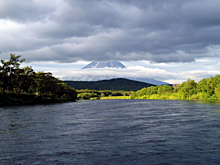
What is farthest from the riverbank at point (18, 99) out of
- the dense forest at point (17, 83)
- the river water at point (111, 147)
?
the river water at point (111, 147)

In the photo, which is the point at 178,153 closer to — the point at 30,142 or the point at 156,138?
the point at 156,138

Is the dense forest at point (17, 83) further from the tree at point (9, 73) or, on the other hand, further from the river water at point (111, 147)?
the river water at point (111, 147)

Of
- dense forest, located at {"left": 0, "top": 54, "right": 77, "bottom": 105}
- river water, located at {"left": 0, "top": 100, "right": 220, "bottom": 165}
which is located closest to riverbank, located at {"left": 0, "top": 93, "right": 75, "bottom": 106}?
dense forest, located at {"left": 0, "top": 54, "right": 77, "bottom": 105}

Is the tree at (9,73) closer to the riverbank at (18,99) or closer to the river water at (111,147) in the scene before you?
the riverbank at (18,99)

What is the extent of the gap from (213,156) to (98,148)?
9808mm

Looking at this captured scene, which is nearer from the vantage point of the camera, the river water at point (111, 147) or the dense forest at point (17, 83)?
the river water at point (111, 147)

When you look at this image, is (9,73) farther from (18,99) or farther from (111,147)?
(111,147)

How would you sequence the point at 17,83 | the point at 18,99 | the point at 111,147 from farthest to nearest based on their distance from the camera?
the point at 17,83 → the point at 18,99 → the point at 111,147

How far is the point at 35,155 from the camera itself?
19.5m

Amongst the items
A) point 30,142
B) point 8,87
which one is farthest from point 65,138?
point 8,87

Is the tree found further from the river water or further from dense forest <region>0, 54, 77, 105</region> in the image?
the river water

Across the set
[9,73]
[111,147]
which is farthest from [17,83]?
[111,147]

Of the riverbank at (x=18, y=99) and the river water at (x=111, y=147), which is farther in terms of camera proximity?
the riverbank at (x=18, y=99)

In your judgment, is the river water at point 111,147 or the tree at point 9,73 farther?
the tree at point 9,73
